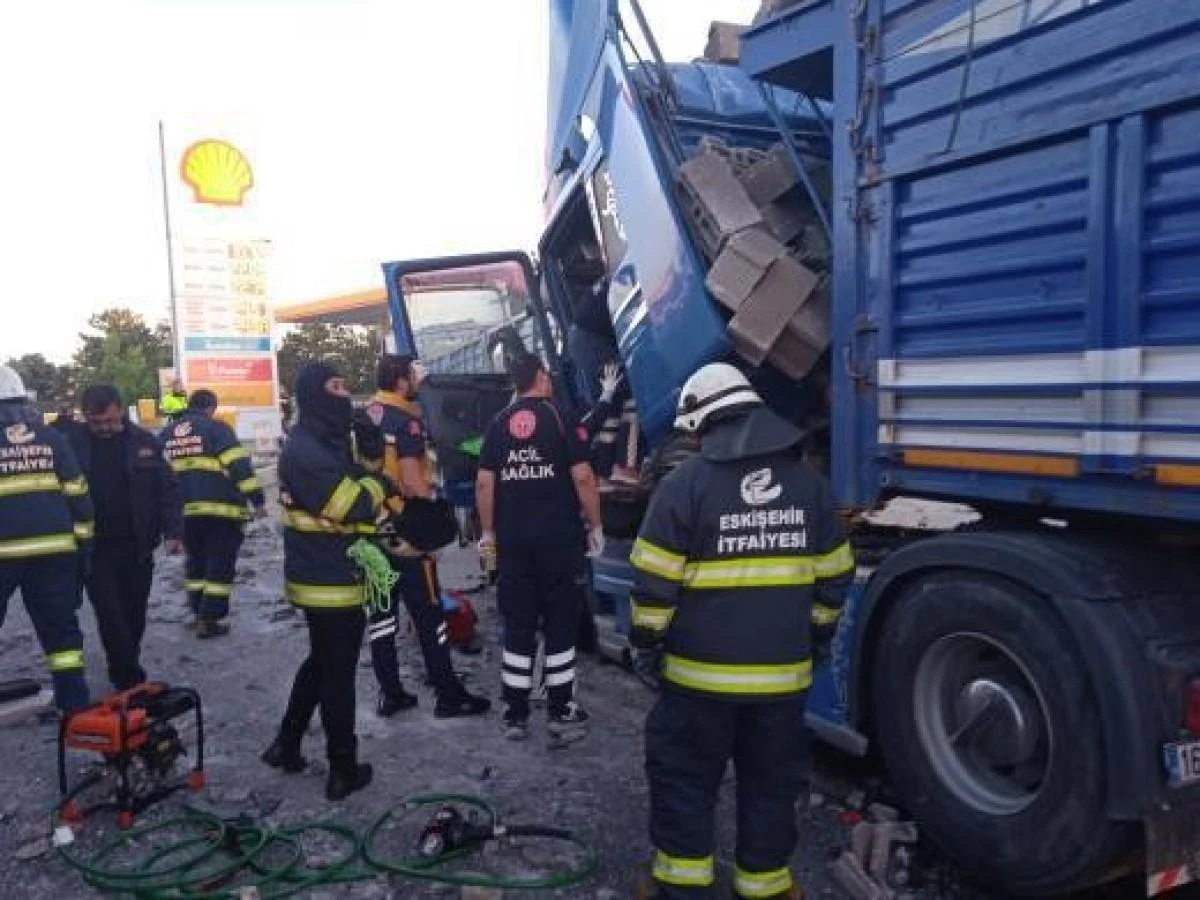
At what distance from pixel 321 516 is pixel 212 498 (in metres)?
3.23

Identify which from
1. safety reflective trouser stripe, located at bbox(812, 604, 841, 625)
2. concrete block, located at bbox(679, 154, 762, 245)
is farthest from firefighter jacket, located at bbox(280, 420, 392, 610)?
safety reflective trouser stripe, located at bbox(812, 604, 841, 625)

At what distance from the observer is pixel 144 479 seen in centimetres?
524

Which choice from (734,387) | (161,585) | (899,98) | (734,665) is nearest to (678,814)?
(734,665)

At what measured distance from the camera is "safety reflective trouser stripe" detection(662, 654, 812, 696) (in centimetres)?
262

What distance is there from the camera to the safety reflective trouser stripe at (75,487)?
4352 mm

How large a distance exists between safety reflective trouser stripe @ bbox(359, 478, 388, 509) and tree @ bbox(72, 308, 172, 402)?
2732cm

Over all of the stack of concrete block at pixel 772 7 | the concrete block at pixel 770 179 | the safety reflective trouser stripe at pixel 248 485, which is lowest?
the safety reflective trouser stripe at pixel 248 485

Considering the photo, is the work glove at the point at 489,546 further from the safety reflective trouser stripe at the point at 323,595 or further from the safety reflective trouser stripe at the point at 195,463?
the safety reflective trouser stripe at the point at 195,463

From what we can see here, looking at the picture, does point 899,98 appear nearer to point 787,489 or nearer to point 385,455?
point 787,489

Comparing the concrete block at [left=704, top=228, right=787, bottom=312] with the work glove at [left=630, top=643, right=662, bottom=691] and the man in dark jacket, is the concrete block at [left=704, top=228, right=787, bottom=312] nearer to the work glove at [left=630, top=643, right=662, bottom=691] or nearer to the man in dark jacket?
the work glove at [left=630, top=643, right=662, bottom=691]

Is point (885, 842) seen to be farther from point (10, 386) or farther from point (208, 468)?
point (208, 468)

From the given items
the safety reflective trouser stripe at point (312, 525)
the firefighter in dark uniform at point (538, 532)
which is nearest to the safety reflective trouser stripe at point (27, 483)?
the safety reflective trouser stripe at point (312, 525)

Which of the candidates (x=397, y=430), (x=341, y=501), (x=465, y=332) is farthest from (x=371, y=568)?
(x=465, y=332)

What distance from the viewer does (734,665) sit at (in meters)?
2.62
